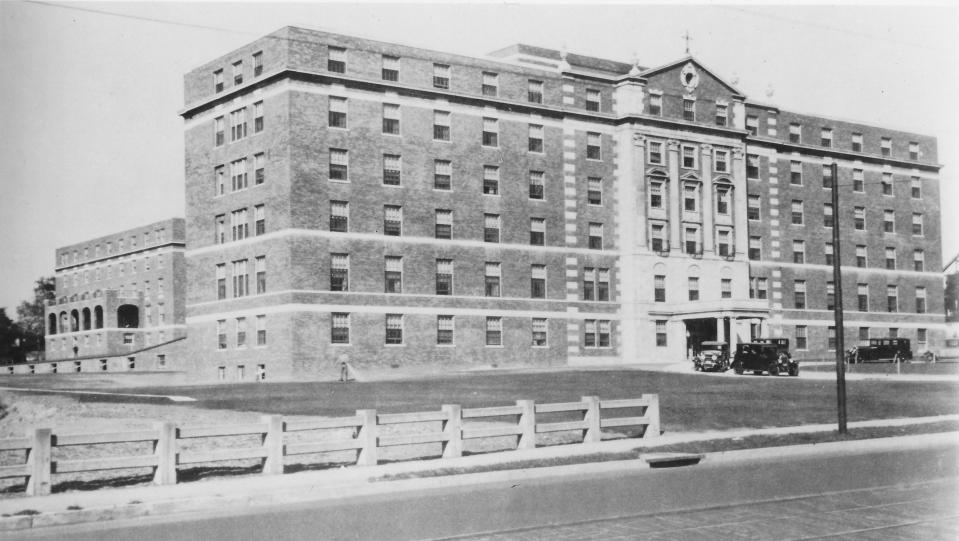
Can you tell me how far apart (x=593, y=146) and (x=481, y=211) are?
9706mm

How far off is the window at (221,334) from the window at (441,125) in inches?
632

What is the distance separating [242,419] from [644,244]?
4243cm

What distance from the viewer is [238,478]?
16125mm

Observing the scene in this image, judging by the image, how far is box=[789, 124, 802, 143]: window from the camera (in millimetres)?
72750

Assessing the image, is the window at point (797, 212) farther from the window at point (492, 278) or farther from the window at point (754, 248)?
the window at point (492, 278)

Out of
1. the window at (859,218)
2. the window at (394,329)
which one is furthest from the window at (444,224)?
the window at (859,218)

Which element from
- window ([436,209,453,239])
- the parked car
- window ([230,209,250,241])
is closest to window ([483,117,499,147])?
window ([436,209,453,239])

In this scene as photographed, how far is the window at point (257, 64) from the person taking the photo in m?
52.5

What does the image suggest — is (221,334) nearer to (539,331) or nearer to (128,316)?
(539,331)

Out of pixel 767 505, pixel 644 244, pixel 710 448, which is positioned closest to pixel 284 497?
pixel 767 505

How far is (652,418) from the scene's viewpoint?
22375mm

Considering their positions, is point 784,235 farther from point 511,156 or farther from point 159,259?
point 159,259

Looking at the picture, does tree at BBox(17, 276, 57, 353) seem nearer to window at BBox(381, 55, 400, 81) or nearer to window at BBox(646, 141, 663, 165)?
window at BBox(381, 55, 400, 81)

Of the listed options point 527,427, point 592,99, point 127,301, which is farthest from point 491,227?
point 127,301
